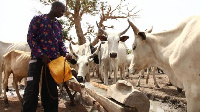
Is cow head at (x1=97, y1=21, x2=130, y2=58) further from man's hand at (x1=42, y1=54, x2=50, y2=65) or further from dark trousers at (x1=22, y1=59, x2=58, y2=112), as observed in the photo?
man's hand at (x1=42, y1=54, x2=50, y2=65)

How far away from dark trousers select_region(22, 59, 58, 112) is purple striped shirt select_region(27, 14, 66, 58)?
213 millimetres

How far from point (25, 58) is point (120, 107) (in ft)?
9.61

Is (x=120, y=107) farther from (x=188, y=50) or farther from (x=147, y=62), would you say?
(x=147, y=62)

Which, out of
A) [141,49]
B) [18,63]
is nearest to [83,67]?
[18,63]

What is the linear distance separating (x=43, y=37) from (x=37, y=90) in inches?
33.1

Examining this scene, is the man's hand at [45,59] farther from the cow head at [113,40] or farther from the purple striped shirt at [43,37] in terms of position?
the cow head at [113,40]

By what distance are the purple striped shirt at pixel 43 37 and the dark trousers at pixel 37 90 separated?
0.21 m

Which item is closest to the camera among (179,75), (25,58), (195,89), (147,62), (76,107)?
(195,89)

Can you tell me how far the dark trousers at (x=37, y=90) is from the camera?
305 centimetres

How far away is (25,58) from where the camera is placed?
4.77m

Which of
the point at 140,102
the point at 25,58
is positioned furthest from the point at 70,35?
the point at 140,102

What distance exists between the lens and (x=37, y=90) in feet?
10.4

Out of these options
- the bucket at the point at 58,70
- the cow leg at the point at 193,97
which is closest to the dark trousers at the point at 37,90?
the bucket at the point at 58,70

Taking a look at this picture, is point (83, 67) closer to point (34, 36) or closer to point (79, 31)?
point (34, 36)
